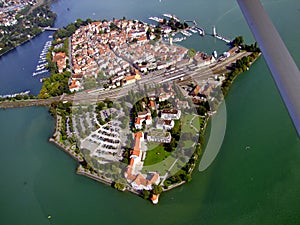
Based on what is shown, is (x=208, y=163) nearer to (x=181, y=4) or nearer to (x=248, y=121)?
(x=248, y=121)

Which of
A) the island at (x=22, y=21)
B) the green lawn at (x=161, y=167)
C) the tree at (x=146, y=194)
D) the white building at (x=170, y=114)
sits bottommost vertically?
the tree at (x=146, y=194)

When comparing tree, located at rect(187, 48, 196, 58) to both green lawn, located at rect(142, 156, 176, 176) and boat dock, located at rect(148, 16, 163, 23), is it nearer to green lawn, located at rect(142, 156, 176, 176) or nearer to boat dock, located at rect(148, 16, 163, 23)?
boat dock, located at rect(148, 16, 163, 23)

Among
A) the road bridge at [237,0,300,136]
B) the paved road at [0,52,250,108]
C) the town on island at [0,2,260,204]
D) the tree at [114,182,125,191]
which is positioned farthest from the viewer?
the paved road at [0,52,250,108]

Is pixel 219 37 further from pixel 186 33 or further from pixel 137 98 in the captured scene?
pixel 137 98

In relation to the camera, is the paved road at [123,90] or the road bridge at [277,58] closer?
the road bridge at [277,58]

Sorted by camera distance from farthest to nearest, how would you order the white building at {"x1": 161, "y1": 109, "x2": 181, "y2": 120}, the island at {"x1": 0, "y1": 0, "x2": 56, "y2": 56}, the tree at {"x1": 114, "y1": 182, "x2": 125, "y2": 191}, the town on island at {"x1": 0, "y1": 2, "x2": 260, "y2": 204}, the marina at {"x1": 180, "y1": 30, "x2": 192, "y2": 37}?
1. the island at {"x1": 0, "y1": 0, "x2": 56, "y2": 56}
2. the marina at {"x1": 180, "y1": 30, "x2": 192, "y2": 37}
3. the white building at {"x1": 161, "y1": 109, "x2": 181, "y2": 120}
4. the town on island at {"x1": 0, "y1": 2, "x2": 260, "y2": 204}
5. the tree at {"x1": 114, "y1": 182, "x2": 125, "y2": 191}

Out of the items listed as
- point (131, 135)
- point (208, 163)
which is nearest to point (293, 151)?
point (208, 163)

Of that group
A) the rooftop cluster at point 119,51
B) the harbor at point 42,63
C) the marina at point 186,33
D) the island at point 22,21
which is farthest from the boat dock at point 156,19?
the island at point 22,21

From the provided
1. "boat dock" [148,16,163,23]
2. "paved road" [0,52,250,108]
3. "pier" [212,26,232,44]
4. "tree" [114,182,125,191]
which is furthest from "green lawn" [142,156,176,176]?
"boat dock" [148,16,163,23]

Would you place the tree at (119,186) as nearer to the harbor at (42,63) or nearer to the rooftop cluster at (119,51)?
the rooftop cluster at (119,51)
